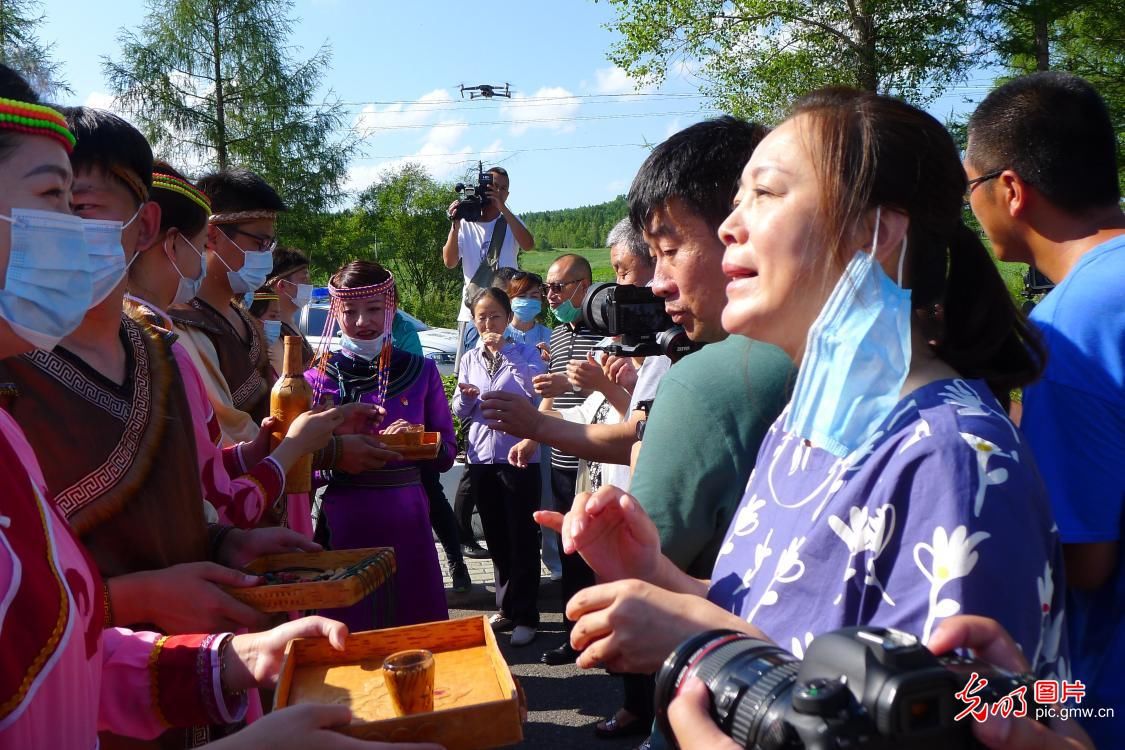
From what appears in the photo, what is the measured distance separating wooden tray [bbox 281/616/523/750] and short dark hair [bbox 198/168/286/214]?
→ 9.49 ft

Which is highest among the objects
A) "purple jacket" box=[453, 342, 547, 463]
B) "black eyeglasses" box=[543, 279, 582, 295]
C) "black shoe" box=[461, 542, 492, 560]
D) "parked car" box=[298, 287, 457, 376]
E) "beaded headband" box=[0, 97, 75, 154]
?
"beaded headband" box=[0, 97, 75, 154]

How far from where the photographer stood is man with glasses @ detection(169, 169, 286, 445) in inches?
136

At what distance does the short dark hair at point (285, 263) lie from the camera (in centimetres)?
621

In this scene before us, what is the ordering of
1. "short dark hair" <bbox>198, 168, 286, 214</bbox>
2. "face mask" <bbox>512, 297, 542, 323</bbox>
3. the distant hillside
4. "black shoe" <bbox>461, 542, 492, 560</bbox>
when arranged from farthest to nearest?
the distant hillside
"black shoe" <bbox>461, 542, 492, 560</bbox>
"face mask" <bbox>512, 297, 542, 323</bbox>
"short dark hair" <bbox>198, 168, 286, 214</bbox>

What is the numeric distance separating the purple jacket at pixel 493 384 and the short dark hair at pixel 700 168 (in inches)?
127

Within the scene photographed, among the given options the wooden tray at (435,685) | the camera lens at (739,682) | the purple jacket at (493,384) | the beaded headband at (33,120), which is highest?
the beaded headband at (33,120)

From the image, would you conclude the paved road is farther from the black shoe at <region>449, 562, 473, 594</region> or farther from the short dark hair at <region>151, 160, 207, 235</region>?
the short dark hair at <region>151, 160, 207, 235</region>

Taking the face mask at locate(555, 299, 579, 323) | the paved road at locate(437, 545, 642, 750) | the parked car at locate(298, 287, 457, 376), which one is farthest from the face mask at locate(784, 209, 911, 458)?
the parked car at locate(298, 287, 457, 376)

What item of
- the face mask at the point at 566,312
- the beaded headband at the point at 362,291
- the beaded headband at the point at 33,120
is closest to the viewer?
the beaded headband at the point at 33,120

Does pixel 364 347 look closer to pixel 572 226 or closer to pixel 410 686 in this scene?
pixel 410 686

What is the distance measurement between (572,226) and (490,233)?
59.9 m

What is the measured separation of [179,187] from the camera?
3.14 meters

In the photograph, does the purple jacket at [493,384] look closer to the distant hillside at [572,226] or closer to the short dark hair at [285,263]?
the short dark hair at [285,263]

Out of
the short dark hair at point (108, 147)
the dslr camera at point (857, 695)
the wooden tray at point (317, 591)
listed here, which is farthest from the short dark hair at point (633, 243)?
the dslr camera at point (857, 695)
